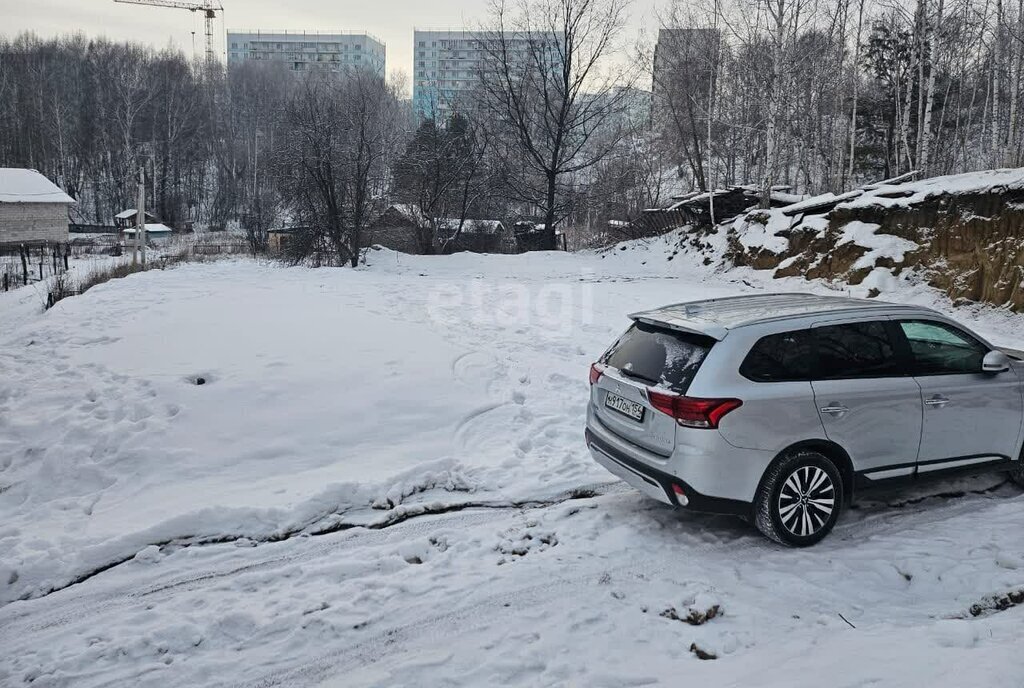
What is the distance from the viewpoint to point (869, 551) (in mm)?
4469

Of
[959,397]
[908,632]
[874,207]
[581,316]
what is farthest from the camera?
[874,207]

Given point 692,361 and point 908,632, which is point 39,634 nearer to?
point 692,361

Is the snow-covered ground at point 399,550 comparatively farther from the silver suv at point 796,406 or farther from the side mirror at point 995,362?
the side mirror at point 995,362

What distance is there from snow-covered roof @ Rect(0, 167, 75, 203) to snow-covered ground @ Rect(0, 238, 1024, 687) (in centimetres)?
4598

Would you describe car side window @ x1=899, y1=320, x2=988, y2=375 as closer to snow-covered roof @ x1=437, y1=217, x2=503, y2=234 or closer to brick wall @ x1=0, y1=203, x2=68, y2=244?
snow-covered roof @ x1=437, y1=217, x2=503, y2=234

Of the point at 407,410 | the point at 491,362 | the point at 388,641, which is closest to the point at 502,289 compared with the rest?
the point at 491,362

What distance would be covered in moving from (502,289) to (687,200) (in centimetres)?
1101

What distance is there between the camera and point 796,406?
4.38 m

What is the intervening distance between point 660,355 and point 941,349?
2.14 meters

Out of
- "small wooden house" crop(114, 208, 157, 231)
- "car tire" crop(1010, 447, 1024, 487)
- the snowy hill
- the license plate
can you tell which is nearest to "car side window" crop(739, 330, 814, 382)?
the license plate

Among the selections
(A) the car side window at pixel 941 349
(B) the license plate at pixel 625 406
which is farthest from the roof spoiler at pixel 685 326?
(A) the car side window at pixel 941 349

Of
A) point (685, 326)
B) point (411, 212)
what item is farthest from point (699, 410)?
point (411, 212)

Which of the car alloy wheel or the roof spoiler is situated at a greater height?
the roof spoiler

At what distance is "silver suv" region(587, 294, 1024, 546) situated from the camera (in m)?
4.31
